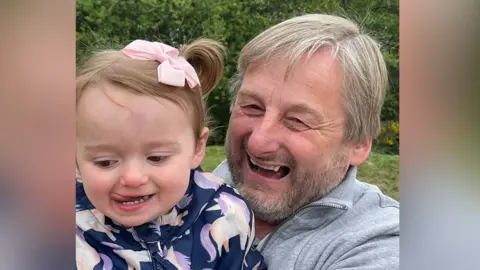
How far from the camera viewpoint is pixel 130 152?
1.61 m

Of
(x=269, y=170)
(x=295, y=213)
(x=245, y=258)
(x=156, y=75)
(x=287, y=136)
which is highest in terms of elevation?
(x=156, y=75)

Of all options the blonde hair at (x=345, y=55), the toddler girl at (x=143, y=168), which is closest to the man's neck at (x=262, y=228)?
the toddler girl at (x=143, y=168)

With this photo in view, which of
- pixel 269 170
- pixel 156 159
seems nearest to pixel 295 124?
pixel 269 170

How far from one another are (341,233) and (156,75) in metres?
0.69

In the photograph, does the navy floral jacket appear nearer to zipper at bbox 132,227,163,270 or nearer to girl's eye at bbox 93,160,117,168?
zipper at bbox 132,227,163,270

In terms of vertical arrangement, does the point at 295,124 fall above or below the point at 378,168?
above

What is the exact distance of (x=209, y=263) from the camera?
1.67 m

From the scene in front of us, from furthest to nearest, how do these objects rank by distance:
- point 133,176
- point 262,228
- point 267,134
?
point 262,228 → point 267,134 → point 133,176

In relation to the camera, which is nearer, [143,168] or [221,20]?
[143,168]

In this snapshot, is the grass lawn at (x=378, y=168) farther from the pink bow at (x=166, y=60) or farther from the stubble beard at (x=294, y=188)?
the pink bow at (x=166, y=60)

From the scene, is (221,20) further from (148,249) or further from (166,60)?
(148,249)
